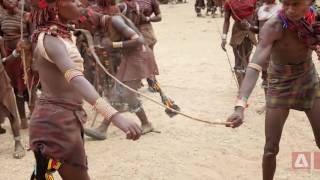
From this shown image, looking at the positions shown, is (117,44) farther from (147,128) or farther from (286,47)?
(286,47)

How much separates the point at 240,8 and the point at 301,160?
3170 millimetres

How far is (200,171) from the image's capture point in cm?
501

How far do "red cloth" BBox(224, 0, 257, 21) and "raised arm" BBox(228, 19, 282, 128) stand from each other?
416 centimetres

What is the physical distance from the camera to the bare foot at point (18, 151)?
224 inches

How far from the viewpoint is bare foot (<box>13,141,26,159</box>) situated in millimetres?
5684

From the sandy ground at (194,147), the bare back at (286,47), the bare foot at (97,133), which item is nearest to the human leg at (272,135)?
the bare back at (286,47)

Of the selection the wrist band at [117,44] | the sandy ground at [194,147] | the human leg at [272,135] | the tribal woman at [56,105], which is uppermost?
the tribal woman at [56,105]

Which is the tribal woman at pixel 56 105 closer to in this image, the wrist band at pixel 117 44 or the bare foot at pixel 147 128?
the wrist band at pixel 117 44

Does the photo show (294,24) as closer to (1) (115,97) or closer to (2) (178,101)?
(1) (115,97)

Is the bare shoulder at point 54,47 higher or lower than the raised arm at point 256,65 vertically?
higher

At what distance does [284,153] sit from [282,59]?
6.24ft

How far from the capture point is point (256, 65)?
11.5ft

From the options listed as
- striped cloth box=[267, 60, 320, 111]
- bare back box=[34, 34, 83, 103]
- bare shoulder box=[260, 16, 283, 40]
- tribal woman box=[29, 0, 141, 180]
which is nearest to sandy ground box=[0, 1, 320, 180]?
striped cloth box=[267, 60, 320, 111]

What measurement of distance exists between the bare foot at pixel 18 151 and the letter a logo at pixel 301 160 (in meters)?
2.98
